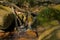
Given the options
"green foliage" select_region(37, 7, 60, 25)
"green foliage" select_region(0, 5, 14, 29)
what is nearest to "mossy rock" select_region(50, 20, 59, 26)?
"green foliage" select_region(37, 7, 60, 25)

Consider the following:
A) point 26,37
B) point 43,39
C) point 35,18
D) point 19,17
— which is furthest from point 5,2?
point 43,39

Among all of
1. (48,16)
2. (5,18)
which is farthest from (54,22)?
(5,18)

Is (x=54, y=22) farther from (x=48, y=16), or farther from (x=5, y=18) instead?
(x=5, y=18)

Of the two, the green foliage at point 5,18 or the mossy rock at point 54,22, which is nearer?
the mossy rock at point 54,22

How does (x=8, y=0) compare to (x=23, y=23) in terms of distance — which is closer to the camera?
(x=23, y=23)

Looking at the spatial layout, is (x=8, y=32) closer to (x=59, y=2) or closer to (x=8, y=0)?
(x=8, y=0)

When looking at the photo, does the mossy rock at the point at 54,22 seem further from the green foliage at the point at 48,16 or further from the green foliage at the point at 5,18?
the green foliage at the point at 5,18

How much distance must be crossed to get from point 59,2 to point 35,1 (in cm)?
103

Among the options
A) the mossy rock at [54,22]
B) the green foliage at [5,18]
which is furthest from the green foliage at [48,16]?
the green foliage at [5,18]

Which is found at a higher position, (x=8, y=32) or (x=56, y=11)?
(x=56, y=11)

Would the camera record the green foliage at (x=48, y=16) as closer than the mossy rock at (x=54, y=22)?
No

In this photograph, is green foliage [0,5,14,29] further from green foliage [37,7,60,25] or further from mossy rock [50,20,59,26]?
mossy rock [50,20,59,26]

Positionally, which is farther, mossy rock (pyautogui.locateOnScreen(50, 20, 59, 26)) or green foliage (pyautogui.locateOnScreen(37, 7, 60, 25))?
green foliage (pyautogui.locateOnScreen(37, 7, 60, 25))

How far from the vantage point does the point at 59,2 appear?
874cm
